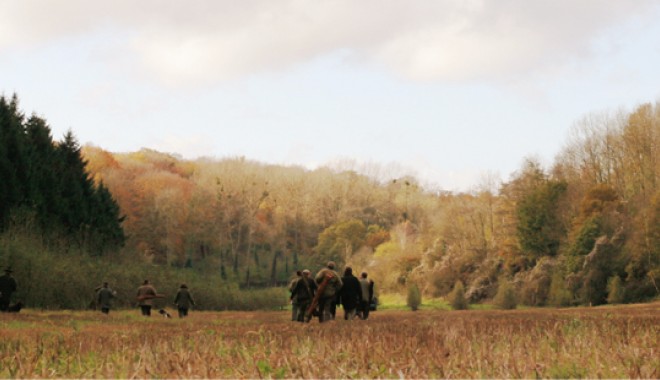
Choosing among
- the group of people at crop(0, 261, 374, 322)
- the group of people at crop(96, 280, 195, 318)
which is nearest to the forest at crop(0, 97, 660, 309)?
the group of people at crop(96, 280, 195, 318)

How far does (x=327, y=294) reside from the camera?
27.1 m

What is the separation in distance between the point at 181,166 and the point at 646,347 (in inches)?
5575

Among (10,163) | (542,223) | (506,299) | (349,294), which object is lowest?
(506,299)

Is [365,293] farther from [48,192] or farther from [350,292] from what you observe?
[48,192]

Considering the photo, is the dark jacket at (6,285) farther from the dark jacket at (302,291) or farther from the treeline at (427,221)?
the treeline at (427,221)

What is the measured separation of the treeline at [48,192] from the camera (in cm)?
5131

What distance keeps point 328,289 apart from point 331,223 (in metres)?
100

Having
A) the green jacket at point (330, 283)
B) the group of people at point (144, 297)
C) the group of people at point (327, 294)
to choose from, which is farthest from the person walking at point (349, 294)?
the group of people at point (144, 297)

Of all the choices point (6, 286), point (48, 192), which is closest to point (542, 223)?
point (48, 192)

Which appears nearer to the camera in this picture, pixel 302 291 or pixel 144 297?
pixel 302 291

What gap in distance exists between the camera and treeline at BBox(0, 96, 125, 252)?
2020 inches

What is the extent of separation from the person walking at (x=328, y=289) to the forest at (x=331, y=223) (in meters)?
19.3

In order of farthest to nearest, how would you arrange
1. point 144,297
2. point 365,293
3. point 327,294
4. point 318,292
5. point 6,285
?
1. point 144,297
2. point 6,285
3. point 365,293
4. point 327,294
5. point 318,292

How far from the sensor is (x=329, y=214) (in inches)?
5025
